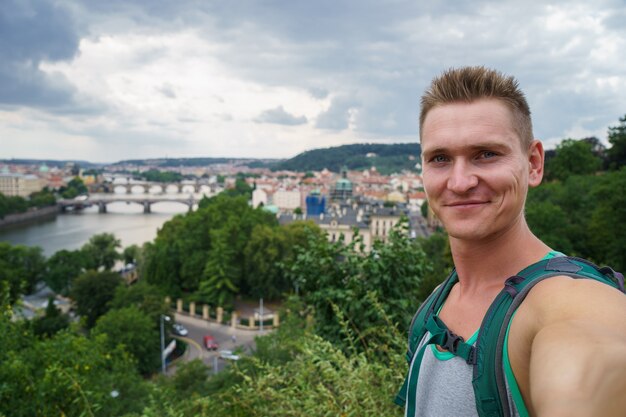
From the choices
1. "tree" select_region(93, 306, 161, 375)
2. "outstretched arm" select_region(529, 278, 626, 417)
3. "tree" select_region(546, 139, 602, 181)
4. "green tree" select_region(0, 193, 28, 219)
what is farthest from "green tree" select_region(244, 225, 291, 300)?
"green tree" select_region(0, 193, 28, 219)

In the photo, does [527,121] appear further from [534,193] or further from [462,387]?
[534,193]

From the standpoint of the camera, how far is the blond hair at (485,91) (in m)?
1.04

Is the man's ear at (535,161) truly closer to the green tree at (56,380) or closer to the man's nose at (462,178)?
the man's nose at (462,178)

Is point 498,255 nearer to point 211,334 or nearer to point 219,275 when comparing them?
point 211,334

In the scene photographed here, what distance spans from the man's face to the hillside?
453 ft

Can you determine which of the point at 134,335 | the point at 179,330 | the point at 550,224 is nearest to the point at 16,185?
the point at 179,330

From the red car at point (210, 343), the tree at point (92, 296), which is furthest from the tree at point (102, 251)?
the red car at point (210, 343)

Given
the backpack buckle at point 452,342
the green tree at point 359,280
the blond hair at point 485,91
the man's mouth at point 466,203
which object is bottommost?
the green tree at point 359,280

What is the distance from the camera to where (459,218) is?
3.55ft

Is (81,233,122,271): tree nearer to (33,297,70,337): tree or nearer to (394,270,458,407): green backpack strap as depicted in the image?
(33,297,70,337): tree

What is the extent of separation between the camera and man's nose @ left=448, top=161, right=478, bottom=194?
1025 mm

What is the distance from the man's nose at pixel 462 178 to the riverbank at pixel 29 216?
5734 centimetres

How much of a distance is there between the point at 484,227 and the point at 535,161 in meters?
0.22

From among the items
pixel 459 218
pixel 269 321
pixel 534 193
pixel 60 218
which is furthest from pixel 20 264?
pixel 60 218
